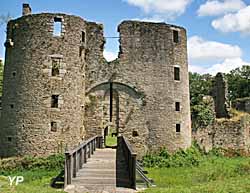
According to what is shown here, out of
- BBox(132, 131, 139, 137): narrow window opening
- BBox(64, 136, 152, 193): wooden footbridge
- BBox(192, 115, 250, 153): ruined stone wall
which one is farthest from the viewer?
BBox(192, 115, 250, 153): ruined stone wall

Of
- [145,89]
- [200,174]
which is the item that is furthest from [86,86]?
[200,174]

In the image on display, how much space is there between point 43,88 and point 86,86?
275 centimetres

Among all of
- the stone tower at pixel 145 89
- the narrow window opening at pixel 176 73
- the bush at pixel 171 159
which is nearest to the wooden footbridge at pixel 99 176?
the bush at pixel 171 159

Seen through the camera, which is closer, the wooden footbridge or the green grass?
the wooden footbridge

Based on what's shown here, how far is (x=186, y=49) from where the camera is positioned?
23.2 metres

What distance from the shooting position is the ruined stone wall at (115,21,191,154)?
2066 centimetres

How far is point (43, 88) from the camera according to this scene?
1909 cm

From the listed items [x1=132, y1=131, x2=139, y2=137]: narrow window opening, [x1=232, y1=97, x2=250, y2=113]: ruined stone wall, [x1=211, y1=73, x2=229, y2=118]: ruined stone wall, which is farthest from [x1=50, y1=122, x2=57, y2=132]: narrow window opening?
[x1=232, y1=97, x2=250, y2=113]: ruined stone wall

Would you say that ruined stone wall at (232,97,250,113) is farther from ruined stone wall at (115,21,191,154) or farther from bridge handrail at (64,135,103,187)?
bridge handrail at (64,135,103,187)

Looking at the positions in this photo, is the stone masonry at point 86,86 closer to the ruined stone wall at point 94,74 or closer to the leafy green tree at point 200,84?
the ruined stone wall at point 94,74

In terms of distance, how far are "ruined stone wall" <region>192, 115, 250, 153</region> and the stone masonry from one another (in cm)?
304

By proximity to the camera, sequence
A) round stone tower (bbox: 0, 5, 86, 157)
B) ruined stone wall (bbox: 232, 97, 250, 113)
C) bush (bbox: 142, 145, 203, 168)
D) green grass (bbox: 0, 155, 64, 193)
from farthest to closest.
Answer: ruined stone wall (bbox: 232, 97, 250, 113), bush (bbox: 142, 145, 203, 168), round stone tower (bbox: 0, 5, 86, 157), green grass (bbox: 0, 155, 64, 193)

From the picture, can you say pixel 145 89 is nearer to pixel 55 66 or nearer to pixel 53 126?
pixel 55 66

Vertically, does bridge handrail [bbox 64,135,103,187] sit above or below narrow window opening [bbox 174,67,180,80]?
below
